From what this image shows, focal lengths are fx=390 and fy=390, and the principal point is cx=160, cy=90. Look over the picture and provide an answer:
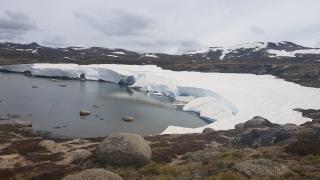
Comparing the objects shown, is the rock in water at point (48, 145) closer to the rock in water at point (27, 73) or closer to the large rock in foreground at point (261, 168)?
the large rock in foreground at point (261, 168)

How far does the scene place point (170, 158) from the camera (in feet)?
95.2

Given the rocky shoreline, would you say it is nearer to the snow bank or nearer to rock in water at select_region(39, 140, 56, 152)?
rock in water at select_region(39, 140, 56, 152)

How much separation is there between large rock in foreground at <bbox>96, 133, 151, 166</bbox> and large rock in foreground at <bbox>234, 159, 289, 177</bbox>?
24.1 feet

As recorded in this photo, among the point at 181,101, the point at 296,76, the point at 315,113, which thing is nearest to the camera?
the point at 315,113

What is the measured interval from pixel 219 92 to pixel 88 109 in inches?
1147

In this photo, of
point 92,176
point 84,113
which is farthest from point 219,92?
point 92,176

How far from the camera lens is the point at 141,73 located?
365ft

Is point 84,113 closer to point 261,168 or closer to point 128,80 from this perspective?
point 261,168

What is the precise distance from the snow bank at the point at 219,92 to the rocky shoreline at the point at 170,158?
17668 millimetres

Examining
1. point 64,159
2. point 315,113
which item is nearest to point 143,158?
point 64,159

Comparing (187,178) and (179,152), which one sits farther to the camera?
(179,152)

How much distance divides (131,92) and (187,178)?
260 feet

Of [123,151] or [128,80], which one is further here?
[128,80]

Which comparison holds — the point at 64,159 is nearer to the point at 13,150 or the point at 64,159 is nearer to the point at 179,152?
the point at 13,150
